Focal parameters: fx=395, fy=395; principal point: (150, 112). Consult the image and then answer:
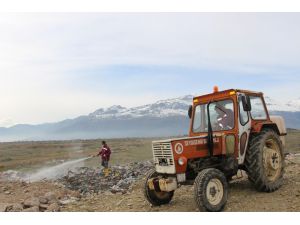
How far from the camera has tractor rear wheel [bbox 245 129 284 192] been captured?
9.48 metres

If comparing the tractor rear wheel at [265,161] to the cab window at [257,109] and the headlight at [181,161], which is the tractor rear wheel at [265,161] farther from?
the headlight at [181,161]

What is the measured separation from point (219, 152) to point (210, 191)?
1.36 m

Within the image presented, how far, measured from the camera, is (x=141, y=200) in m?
10.6

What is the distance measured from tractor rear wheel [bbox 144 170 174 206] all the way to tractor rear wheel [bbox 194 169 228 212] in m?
1.61

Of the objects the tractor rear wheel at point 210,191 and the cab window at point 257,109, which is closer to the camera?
the tractor rear wheel at point 210,191

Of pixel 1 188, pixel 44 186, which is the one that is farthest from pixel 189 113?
pixel 1 188

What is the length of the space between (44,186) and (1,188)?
1.72 m

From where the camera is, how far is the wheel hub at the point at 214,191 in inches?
324

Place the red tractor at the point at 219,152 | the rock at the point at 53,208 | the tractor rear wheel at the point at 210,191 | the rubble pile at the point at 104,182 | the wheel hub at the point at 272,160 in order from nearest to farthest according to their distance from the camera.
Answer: the tractor rear wheel at the point at 210,191 → the red tractor at the point at 219,152 → the wheel hub at the point at 272,160 → the rock at the point at 53,208 → the rubble pile at the point at 104,182

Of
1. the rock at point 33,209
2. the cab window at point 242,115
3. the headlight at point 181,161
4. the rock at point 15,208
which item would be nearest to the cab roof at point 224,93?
the cab window at point 242,115

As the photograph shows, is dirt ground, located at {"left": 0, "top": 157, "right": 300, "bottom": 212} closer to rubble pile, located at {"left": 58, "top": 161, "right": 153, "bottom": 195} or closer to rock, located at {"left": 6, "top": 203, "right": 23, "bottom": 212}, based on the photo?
rock, located at {"left": 6, "top": 203, "right": 23, "bottom": 212}

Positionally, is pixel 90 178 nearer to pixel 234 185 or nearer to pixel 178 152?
pixel 234 185

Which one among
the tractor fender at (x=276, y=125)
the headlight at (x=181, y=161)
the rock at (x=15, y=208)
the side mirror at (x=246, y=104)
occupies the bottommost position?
the rock at (x=15, y=208)

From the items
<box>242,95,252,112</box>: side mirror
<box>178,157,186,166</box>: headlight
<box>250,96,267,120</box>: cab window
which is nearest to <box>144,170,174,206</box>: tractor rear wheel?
<box>178,157,186,166</box>: headlight
